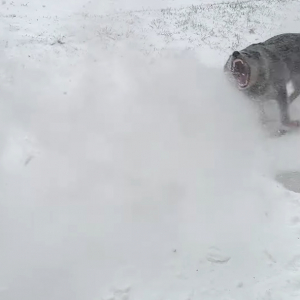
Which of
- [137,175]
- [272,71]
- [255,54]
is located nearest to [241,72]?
[255,54]

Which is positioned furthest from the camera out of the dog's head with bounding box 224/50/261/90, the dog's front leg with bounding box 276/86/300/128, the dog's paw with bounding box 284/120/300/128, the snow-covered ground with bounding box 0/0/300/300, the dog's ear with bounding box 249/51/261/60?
the dog's paw with bounding box 284/120/300/128

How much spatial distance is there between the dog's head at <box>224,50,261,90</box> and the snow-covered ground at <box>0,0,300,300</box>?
3.12ft

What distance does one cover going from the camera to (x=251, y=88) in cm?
627

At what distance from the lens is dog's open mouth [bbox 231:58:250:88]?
19.4 ft

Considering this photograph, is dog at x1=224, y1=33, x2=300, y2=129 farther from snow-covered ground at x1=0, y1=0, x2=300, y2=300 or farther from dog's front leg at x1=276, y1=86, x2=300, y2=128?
snow-covered ground at x1=0, y1=0, x2=300, y2=300

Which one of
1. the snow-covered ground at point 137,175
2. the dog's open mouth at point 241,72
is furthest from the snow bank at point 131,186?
the dog's open mouth at point 241,72

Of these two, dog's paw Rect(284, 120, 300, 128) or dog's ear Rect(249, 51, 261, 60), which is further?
dog's paw Rect(284, 120, 300, 128)

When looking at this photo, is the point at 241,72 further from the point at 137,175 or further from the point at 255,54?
the point at 137,175

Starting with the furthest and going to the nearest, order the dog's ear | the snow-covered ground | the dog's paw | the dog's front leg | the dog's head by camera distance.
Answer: the dog's paw → the dog's front leg → the dog's ear → the dog's head → the snow-covered ground

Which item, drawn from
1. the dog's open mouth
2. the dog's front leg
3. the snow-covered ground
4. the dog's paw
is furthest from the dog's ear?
the dog's paw

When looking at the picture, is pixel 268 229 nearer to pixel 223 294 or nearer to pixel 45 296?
pixel 223 294

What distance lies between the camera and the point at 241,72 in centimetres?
602

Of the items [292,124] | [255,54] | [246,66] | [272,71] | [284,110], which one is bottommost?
[292,124]

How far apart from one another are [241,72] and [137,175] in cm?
197
